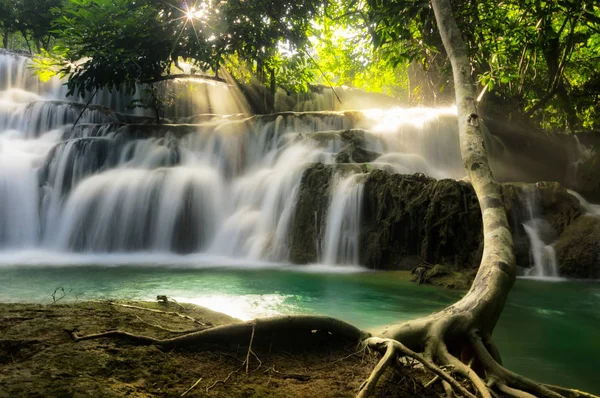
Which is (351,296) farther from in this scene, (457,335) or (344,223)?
(457,335)

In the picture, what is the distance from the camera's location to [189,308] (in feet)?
13.6

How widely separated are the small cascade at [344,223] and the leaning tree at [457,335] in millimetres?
6730

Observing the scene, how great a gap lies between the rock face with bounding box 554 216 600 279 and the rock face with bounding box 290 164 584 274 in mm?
472

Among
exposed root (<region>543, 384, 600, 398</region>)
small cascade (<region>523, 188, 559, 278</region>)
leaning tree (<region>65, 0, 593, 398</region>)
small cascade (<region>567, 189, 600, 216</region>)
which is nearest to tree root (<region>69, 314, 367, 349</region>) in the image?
leaning tree (<region>65, 0, 593, 398</region>)

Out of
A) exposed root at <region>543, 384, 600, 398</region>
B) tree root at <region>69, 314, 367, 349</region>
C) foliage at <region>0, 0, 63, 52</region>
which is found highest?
foliage at <region>0, 0, 63, 52</region>

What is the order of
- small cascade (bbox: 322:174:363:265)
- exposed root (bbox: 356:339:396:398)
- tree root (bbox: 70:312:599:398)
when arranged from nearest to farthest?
1. exposed root (bbox: 356:339:396:398)
2. tree root (bbox: 70:312:599:398)
3. small cascade (bbox: 322:174:363:265)

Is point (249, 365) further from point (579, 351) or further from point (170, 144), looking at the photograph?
point (170, 144)

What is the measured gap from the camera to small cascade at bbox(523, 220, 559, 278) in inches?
384

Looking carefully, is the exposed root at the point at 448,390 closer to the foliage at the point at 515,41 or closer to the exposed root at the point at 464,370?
the exposed root at the point at 464,370

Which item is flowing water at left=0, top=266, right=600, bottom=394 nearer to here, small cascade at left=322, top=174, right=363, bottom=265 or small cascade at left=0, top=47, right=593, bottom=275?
small cascade at left=322, top=174, right=363, bottom=265

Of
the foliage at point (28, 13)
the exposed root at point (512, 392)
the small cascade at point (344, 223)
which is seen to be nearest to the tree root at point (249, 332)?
the exposed root at point (512, 392)

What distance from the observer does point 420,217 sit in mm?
10031

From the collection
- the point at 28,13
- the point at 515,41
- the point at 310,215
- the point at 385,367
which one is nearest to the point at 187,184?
the point at 310,215

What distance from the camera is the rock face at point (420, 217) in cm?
957
